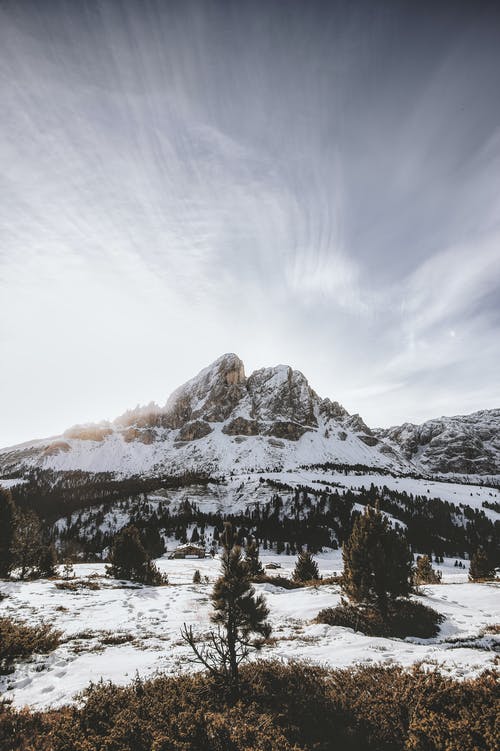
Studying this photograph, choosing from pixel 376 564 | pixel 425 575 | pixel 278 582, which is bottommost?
pixel 425 575

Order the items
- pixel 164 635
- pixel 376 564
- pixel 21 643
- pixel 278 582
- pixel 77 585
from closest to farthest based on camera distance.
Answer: pixel 21 643, pixel 164 635, pixel 376 564, pixel 77 585, pixel 278 582

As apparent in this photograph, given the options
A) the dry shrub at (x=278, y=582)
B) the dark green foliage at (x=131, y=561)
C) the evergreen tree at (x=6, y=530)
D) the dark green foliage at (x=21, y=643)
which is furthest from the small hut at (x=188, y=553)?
the dark green foliage at (x=21, y=643)

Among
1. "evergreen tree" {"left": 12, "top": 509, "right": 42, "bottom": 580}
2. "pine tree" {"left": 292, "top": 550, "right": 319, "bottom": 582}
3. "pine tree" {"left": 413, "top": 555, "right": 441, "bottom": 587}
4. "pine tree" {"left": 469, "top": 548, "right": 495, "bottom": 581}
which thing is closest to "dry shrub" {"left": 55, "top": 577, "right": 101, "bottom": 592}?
"evergreen tree" {"left": 12, "top": 509, "right": 42, "bottom": 580}

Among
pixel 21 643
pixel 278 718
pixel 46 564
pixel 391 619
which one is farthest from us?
pixel 46 564

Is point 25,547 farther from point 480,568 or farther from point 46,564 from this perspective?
point 480,568

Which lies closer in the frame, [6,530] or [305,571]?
[6,530]

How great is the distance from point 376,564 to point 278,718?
46.3 ft

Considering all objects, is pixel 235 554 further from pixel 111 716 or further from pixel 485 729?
pixel 485 729

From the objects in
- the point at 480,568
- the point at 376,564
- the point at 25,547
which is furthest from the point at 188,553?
the point at 376,564

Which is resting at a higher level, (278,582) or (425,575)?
(278,582)

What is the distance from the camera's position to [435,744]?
6.68 metres

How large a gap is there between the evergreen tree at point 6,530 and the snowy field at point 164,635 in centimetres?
403

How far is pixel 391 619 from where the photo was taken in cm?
1936

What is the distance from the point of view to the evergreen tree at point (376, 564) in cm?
2005
